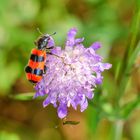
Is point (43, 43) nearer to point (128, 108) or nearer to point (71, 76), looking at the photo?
point (71, 76)

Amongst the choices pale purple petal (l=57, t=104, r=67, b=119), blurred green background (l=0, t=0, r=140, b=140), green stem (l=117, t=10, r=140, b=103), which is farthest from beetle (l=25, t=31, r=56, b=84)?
blurred green background (l=0, t=0, r=140, b=140)

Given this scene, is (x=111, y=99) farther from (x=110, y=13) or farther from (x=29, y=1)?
(x=29, y=1)

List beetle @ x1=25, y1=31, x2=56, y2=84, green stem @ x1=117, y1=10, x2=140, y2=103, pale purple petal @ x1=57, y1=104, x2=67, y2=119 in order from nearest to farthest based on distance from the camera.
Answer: beetle @ x1=25, y1=31, x2=56, y2=84
pale purple petal @ x1=57, y1=104, x2=67, y2=119
green stem @ x1=117, y1=10, x2=140, y2=103

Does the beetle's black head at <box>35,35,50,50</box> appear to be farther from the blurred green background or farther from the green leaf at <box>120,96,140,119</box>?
the blurred green background

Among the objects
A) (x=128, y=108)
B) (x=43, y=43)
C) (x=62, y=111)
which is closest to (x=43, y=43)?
(x=43, y=43)

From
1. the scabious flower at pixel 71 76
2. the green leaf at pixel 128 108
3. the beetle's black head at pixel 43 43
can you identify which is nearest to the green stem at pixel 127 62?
the green leaf at pixel 128 108

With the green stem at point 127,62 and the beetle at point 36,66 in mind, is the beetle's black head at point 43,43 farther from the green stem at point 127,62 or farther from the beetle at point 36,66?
the green stem at point 127,62

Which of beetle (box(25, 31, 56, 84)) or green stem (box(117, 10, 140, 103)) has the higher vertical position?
green stem (box(117, 10, 140, 103))
